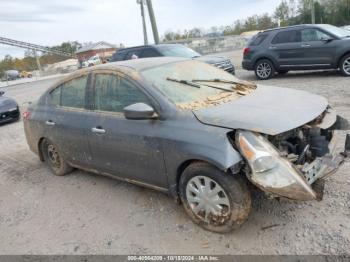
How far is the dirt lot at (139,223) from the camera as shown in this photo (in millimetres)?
3199

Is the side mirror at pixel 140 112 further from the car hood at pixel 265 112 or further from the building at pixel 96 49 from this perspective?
the building at pixel 96 49

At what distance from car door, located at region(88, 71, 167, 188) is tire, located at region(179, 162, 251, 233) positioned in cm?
34

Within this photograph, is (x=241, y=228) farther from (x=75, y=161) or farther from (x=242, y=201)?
(x=75, y=161)

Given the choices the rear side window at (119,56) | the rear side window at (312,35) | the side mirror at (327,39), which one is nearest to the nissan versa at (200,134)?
the side mirror at (327,39)

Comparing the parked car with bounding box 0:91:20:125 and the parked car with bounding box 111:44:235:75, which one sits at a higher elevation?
the parked car with bounding box 111:44:235:75

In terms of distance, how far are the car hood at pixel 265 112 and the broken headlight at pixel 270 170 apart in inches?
4.6

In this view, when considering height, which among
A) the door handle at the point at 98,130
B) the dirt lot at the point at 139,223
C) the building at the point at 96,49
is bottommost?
the dirt lot at the point at 139,223

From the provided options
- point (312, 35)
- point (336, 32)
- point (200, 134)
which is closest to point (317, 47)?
point (312, 35)

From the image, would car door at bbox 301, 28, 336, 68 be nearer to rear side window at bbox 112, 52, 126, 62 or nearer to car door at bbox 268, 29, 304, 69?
car door at bbox 268, 29, 304, 69

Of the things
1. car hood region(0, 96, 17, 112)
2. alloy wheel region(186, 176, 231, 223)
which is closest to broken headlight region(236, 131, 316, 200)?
alloy wheel region(186, 176, 231, 223)

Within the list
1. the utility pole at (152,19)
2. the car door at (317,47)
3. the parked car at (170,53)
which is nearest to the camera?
the car door at (317,47)

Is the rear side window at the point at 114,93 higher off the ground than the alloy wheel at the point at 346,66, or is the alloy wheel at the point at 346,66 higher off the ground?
the rear side window at the point at 114,93

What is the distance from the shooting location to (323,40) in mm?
10594

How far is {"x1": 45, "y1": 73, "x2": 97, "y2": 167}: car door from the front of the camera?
4.53 m
